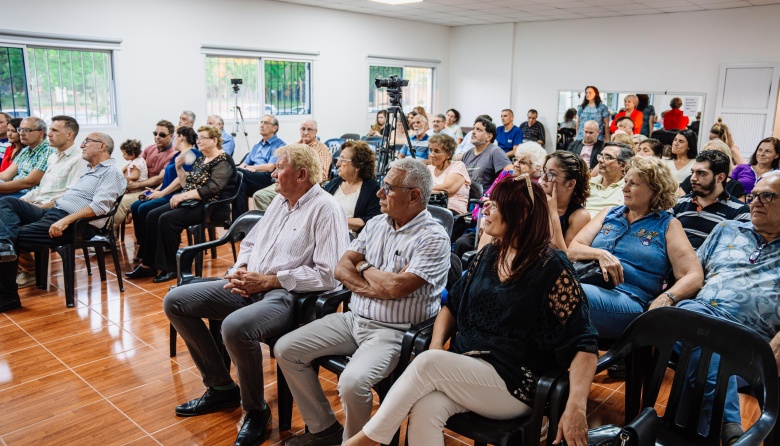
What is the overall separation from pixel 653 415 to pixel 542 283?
1.50 ft

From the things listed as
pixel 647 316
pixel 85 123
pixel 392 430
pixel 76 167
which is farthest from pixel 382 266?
pixel 85 123

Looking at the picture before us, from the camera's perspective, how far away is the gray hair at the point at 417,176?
2.33 metres

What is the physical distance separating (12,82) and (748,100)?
9.13 metres

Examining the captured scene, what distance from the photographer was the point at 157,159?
5738 mm

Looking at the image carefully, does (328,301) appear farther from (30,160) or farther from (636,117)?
(636,117)

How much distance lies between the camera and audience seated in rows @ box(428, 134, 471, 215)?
425 cm

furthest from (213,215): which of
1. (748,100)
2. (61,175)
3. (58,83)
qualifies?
(748,100)

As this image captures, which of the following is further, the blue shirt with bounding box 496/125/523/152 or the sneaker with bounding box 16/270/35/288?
the blue shirt with bounding box 496/125/523/152

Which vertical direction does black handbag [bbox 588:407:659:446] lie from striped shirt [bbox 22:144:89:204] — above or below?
below

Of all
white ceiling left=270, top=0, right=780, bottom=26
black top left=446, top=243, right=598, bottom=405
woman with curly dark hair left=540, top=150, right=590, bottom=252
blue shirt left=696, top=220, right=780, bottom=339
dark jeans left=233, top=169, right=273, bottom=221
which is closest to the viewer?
black top left=446, top=243, right=598, bottom=405

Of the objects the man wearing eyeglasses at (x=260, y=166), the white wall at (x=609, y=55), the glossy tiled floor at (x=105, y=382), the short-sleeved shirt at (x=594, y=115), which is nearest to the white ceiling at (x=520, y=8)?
the white wall at (x=609, y=55)

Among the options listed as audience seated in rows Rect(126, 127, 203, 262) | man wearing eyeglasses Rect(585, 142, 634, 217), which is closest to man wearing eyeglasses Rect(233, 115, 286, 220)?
audience seated in rows Rect(126, 127, 203, 262)

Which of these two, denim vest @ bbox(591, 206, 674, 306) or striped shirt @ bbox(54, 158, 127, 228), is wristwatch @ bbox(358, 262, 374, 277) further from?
striped shirt @ bbox(54, 158, 127, 228)

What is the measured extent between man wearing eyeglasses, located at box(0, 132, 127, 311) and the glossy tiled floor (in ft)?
1.10
